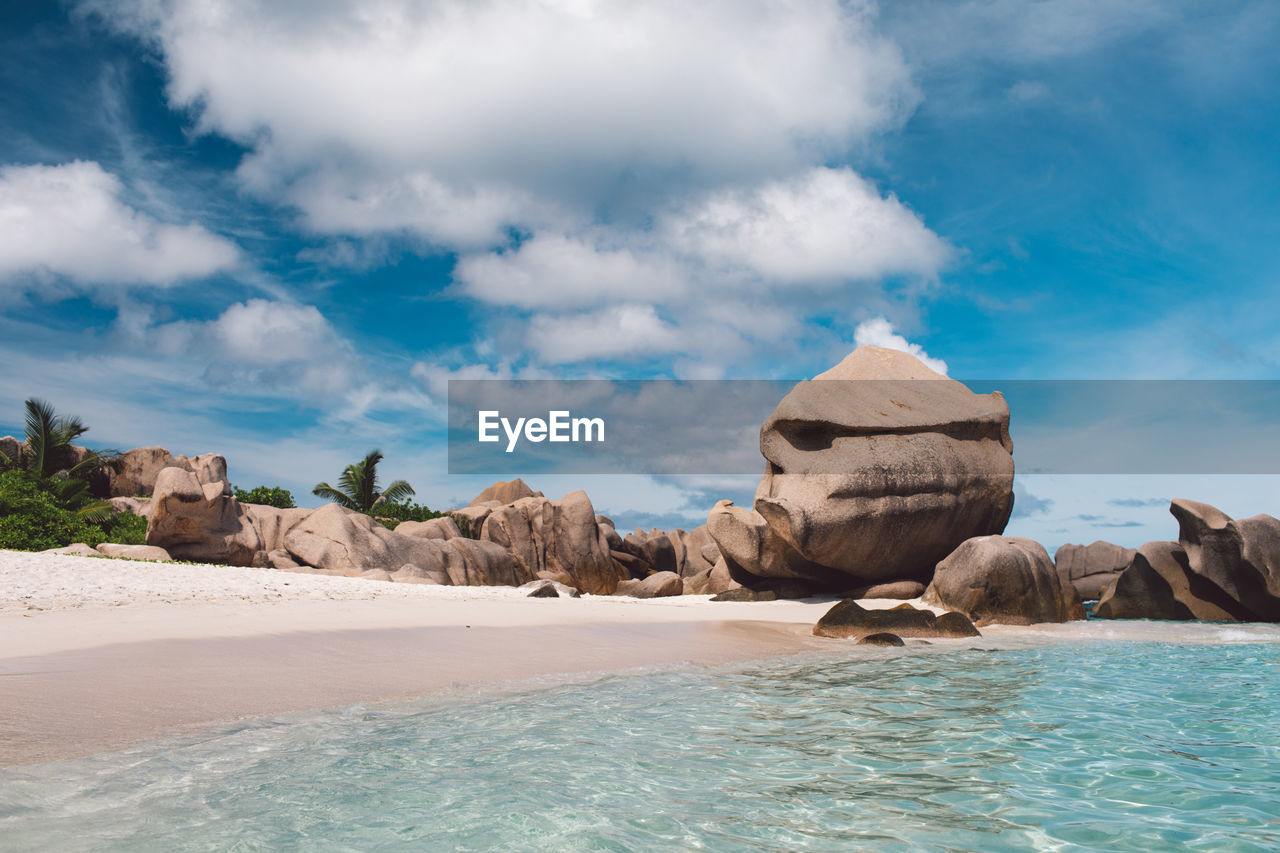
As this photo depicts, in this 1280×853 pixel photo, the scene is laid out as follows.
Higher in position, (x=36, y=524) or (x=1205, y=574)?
(x=36, y=524)

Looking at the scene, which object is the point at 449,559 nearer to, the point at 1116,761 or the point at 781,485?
the point at 781,485

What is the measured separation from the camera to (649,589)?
959 inches

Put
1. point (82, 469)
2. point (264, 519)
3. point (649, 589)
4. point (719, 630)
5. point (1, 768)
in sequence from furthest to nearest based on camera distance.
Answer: point (82, 469) → point (649, 589) → point (264, 519) → point (719, 630) → point (1, 768)

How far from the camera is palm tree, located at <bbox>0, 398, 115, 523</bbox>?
2483 cm

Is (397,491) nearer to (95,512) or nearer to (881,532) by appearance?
(95,512)

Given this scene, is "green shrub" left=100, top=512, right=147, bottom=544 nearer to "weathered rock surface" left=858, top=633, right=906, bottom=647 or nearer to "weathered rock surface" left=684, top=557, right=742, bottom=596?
"weathered rock surface" left=684, top=557, right=742, bottom=596

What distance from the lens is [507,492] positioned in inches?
1518

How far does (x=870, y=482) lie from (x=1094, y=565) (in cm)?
1520

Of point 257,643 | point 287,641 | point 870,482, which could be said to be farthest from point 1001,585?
point 257,643

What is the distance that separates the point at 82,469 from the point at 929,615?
31118 mm

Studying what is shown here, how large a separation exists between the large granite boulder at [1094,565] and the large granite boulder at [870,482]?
1085 cm

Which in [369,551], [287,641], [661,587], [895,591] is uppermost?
[369,551]

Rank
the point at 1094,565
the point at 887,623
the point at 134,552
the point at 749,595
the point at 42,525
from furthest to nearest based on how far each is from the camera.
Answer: the point at 1094,565 < the point at 42,525 < the point at 749,595 < the point at 134,552 < the point at 887,623

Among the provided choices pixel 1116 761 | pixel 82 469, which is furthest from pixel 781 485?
pixel 82 469
